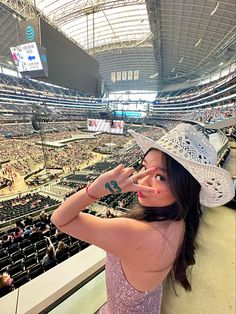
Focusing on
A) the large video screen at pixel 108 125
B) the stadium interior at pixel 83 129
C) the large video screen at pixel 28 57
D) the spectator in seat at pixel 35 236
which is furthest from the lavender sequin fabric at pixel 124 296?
the large video screen at pixel 108 125

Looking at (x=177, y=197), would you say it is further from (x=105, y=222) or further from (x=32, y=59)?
(x=32, y=59)

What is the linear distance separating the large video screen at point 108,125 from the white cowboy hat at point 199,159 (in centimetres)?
3257

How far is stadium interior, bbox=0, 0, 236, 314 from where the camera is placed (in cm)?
241

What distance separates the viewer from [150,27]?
26.1 meters

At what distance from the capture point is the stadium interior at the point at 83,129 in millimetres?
2406

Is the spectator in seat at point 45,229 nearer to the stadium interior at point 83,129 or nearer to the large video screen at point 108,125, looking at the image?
the stadium interior at point 83,129

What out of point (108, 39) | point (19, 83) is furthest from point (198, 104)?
point (19, 83)

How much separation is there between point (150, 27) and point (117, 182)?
30.3m

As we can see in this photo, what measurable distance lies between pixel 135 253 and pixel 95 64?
78.2 feet

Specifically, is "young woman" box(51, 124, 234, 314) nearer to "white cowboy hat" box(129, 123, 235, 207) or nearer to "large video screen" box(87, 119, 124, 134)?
"white cowboy hat" box(129, 123, 235, 207)

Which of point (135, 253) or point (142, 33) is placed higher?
point (142, 33)

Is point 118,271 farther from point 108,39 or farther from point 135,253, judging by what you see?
point 108,39

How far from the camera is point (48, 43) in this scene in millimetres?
14695

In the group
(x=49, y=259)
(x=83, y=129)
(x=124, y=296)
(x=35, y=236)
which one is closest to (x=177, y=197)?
(x=124, y=296)
